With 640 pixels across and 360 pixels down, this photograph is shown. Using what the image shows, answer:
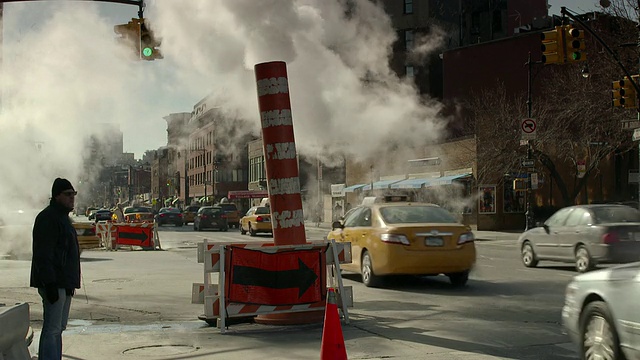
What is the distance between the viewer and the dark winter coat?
593 cm

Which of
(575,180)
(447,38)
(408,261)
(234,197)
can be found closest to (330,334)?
(408,261)

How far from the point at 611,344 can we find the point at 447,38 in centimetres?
5533

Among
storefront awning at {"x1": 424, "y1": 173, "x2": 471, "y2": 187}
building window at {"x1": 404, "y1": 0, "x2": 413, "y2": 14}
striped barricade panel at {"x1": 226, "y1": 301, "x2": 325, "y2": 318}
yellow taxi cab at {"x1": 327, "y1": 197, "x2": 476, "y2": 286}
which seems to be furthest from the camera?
building window at {"x1": 404, "y1": 0, "x2": 413, "y2": 14}

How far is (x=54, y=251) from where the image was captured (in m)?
6.02

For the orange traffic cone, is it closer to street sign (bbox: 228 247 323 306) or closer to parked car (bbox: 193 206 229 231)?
street sign (bbox: 228 247 323 306)

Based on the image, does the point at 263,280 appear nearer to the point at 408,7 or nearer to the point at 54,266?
the point at 54,266

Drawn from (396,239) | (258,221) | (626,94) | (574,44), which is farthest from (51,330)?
(258,221)

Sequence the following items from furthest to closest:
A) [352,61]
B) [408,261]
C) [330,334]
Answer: [352,61] < [408,261] < [330,334]

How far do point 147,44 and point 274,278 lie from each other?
8008 millimetres

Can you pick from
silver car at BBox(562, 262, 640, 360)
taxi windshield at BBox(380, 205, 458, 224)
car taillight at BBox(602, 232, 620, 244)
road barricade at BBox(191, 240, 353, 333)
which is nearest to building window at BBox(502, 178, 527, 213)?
car taillight at BBox(602, 232, 620, 244)

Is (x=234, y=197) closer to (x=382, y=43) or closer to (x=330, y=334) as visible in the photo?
(x=382, y=43)

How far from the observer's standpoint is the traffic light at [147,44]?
1482cm

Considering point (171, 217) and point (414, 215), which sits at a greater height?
point (414, 215)

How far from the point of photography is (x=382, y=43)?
36688 mm
